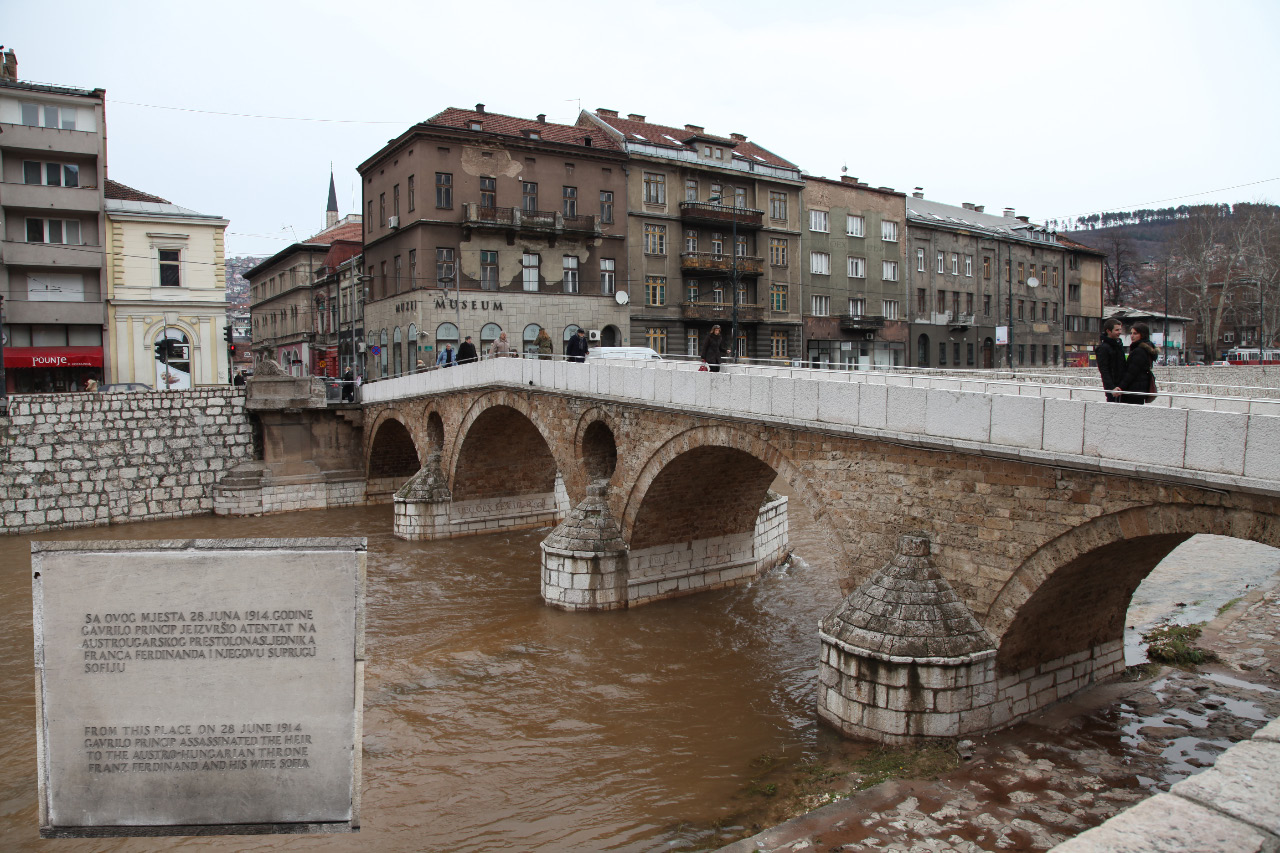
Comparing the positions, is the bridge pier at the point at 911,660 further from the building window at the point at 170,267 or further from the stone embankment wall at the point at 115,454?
the building window at the point at 170,267

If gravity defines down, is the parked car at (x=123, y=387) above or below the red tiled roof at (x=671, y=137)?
below

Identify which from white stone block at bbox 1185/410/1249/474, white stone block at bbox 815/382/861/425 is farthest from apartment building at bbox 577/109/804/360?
white stone block at bbox 1185/410/1249/474

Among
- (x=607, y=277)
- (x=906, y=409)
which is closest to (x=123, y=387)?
(x=607, y=277)

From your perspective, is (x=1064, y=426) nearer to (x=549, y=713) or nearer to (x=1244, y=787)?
(x=1244, y=787)

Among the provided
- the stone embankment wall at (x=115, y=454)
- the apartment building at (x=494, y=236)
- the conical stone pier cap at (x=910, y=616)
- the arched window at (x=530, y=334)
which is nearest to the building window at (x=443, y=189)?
the apartment building at (x=494, y=236)

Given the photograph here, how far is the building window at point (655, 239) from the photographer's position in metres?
29.8

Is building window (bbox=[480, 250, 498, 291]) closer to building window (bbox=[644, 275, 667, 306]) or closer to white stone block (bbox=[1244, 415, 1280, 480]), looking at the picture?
building window (bbox=[644, 275, 667, 306])

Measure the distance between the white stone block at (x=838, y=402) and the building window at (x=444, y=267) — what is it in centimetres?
1845

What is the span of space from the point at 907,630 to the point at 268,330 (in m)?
49.2

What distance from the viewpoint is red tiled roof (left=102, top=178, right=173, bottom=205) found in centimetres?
2722

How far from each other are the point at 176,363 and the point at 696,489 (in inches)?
844

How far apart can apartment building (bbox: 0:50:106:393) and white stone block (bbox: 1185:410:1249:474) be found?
96.1 ft

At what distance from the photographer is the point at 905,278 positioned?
119ft

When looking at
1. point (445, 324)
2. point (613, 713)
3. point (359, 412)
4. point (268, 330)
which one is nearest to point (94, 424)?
point (359, 412)
